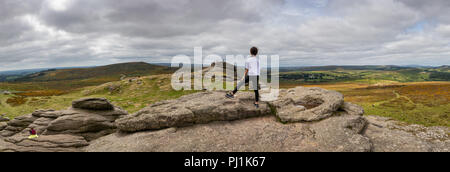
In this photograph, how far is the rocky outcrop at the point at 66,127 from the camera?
13.4 meters

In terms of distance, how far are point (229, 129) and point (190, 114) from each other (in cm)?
355

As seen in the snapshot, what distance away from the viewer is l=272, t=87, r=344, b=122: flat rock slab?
16.7 meters

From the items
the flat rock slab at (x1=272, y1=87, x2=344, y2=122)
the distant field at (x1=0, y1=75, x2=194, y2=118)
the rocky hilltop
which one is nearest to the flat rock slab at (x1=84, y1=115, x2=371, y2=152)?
the rocky hilltop

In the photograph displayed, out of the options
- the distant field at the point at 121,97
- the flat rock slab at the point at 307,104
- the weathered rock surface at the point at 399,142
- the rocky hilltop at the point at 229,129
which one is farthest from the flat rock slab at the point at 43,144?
the distant field at the point at 121,97

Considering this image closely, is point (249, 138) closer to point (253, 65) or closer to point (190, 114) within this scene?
point (190, 114)

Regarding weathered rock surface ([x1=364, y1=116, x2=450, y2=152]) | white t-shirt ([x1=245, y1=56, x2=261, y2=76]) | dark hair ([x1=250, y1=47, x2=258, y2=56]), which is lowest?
weathered rock surface ([x1=364, y1=116, x2=450, y2=152])

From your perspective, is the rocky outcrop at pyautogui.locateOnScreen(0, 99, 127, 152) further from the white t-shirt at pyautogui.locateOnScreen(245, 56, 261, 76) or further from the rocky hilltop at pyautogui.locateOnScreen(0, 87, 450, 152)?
the white t-shirt at pyautogui.locateOnScreen(245, 56, 261, 76)

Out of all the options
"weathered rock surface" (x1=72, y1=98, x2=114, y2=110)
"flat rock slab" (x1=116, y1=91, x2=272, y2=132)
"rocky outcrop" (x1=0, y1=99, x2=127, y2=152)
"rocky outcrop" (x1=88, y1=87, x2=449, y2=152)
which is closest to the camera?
"rocky outcrop" (x1=88, y1=87, x2=449, y2=152)

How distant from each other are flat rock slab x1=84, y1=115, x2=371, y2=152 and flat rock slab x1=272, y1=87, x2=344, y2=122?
88cm

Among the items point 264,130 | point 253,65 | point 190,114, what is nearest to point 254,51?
point 253,65

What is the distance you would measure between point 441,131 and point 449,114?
2681 centimetres

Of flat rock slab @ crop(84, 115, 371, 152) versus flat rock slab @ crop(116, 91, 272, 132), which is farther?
flat rock slab @ crop(116, 91, 272, 132)

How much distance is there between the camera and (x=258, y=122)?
17.0 metres
